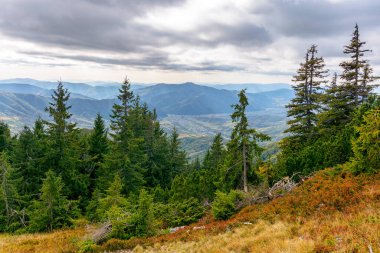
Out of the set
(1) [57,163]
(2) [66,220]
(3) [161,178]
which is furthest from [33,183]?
(3) [161,178]

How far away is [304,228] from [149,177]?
36.2m

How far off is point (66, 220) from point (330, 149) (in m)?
24.2

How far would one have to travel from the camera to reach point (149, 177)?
4541 centimetres

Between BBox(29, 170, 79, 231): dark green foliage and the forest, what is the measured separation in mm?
85

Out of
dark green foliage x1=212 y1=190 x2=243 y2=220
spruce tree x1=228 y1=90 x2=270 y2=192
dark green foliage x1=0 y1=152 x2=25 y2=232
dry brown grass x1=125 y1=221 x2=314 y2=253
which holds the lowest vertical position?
dark green foliage x1=0 y1=152 x2=25 y2=232

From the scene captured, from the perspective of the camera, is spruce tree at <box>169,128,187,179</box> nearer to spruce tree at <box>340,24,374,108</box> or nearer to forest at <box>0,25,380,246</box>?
forest at <box>0,25,380,246</box>

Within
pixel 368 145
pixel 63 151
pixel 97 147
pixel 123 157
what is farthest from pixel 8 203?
pixel 368 145

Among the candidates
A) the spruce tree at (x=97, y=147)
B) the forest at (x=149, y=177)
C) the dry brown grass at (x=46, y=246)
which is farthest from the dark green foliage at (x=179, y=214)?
the spruce tree at (x=97, y=147)

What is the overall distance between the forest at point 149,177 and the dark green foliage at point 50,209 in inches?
3.4

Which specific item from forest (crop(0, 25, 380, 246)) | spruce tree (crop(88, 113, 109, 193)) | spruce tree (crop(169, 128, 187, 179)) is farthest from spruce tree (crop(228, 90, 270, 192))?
spruce tree (crop(169, 128, 187, 179))

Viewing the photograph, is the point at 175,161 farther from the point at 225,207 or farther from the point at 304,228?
the point at 304,228

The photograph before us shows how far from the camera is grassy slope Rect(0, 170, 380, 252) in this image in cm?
909

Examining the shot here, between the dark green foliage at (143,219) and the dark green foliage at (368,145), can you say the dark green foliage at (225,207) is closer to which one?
the dark green foliage at (143,219)

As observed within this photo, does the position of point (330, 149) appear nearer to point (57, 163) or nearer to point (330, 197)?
point (330, 197)
